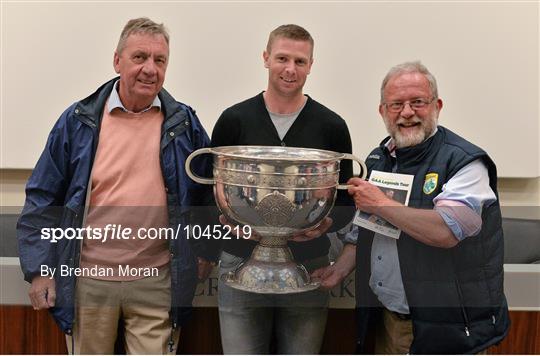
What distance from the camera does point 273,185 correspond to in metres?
1.15

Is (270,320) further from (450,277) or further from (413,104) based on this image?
(413,104)

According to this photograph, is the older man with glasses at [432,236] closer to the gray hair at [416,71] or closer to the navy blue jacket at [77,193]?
the gray hair at [416,71]

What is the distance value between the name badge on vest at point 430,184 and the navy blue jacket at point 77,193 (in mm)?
485

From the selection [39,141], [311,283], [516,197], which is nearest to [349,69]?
[516,197]

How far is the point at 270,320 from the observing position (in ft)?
4.50

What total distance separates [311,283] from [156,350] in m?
0.43

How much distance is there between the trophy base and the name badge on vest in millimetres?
327

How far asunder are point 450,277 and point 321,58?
1005mm

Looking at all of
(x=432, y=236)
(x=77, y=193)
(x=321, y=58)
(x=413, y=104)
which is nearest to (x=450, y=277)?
(x=432, y=236)

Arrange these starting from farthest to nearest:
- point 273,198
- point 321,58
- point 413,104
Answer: point 321,58
point 413,104
point 273,198

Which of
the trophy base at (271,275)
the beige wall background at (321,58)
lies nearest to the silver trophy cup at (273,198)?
the trophy base at (271,275)

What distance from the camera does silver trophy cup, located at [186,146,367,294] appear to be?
1152 mm

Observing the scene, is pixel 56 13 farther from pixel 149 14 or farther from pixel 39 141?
pixel 39 141

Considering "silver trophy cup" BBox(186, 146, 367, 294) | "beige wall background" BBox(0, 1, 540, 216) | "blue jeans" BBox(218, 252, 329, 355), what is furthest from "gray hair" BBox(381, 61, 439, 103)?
"beige wall background" BBox(0, 1, 540, 216)
